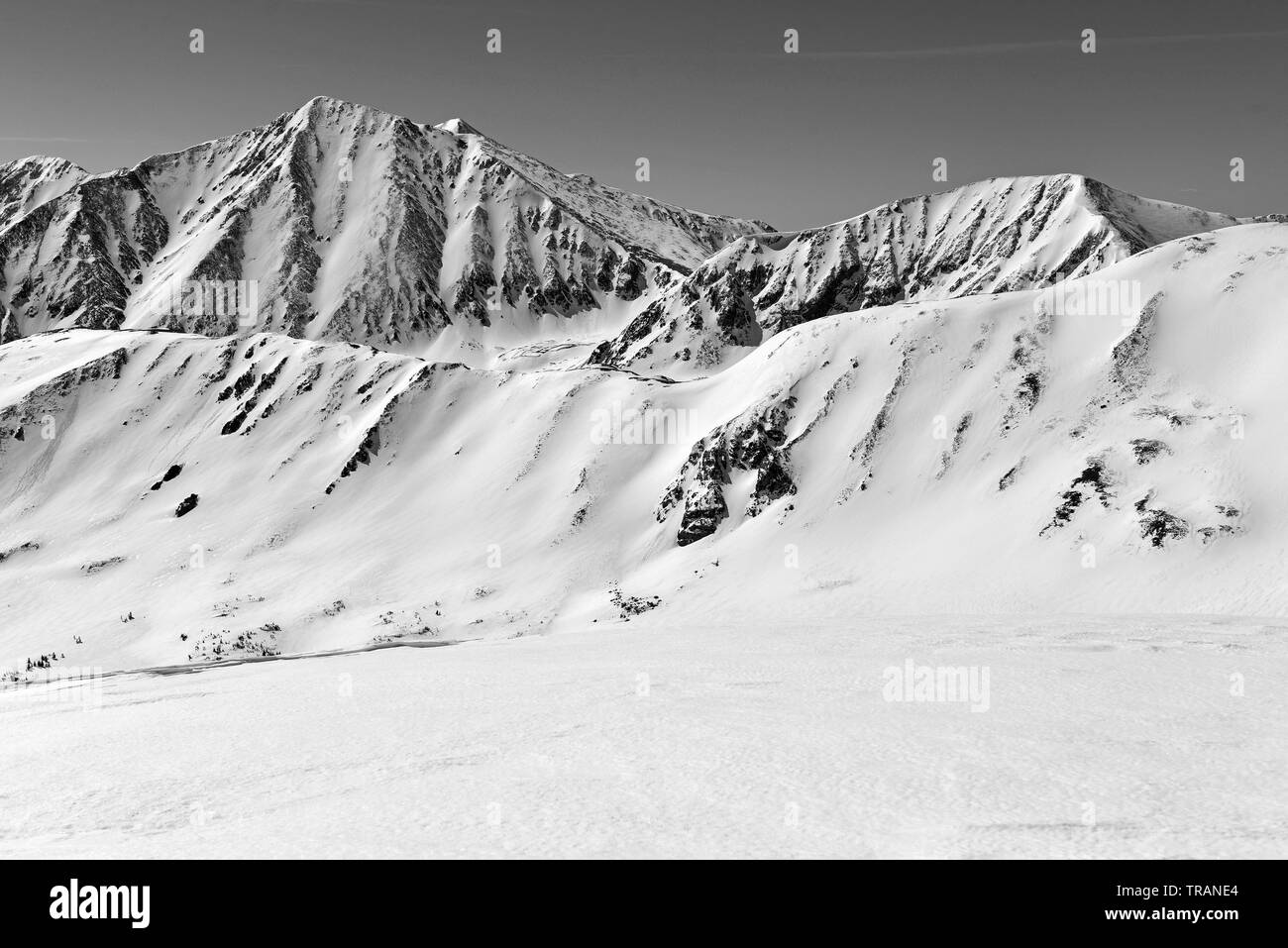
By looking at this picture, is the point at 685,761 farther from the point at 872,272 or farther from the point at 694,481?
the point at 872,272

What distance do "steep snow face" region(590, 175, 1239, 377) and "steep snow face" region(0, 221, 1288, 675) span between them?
94.1 m

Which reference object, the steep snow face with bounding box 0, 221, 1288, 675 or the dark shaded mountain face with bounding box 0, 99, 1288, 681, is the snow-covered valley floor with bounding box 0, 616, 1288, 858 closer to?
the dark shaded mountain face with bounding box 0, 99, 1288, 681

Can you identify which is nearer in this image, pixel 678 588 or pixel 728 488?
pixel 678 588

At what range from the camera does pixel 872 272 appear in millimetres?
195875

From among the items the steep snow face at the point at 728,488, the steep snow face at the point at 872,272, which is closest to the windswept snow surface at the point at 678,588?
the steep snow face at the point at 728,488

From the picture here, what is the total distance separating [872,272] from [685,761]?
202 metres

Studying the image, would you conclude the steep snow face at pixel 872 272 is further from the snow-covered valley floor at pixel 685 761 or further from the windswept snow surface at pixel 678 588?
the snow-covered valley floor at pixel 685 761

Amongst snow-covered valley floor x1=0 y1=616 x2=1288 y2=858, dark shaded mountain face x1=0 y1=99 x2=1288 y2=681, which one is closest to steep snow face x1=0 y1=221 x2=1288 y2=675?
dark shaded mountain face x1=0 y1=99 x2=1288 y2=681

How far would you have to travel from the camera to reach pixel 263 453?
7950cm

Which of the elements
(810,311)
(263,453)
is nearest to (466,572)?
(263,453)

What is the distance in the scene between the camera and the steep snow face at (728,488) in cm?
4288

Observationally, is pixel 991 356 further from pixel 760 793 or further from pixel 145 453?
pixel 145 453

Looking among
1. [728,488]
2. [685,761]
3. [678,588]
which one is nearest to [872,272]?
[728,488]

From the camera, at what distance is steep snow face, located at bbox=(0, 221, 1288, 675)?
42.9 metres
